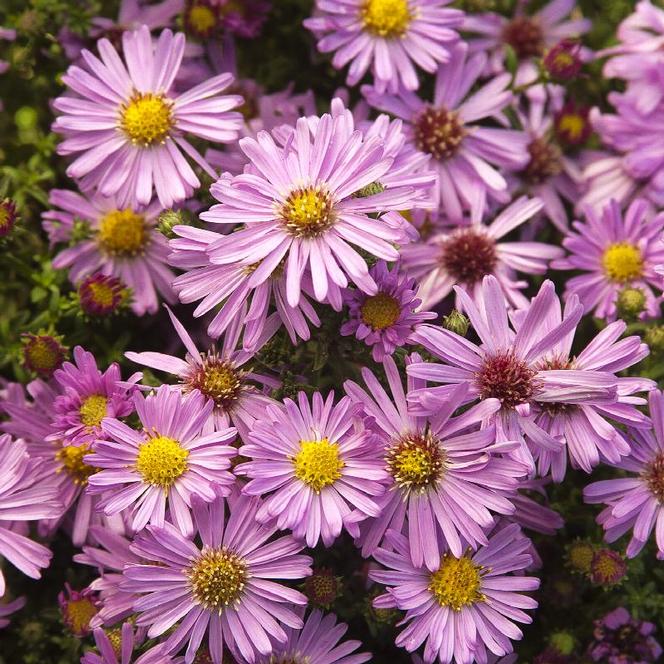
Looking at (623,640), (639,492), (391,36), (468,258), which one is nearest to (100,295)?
(468,258)

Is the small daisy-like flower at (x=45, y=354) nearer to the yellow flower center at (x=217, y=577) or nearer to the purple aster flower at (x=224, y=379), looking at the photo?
the purple aster flower at (x=224, y=379)

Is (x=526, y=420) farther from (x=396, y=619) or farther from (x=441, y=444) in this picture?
(x=396, y=619)

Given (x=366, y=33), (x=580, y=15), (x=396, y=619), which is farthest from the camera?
(x=580, y=15)

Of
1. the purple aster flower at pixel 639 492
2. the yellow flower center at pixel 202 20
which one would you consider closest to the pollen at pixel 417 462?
the purple aster flower at pixel 639 492

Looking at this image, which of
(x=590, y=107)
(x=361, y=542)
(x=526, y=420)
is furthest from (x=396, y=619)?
(x=590, y=107)

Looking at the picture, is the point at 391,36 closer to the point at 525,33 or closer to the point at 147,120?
the point at 525,33

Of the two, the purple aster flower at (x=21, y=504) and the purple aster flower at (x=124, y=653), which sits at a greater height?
the purple aster flower at (x=21, y=504)

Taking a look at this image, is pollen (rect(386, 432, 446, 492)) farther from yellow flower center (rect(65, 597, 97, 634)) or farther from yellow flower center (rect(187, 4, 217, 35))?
yellow flower center (rect(187, 4, 217, 35))
